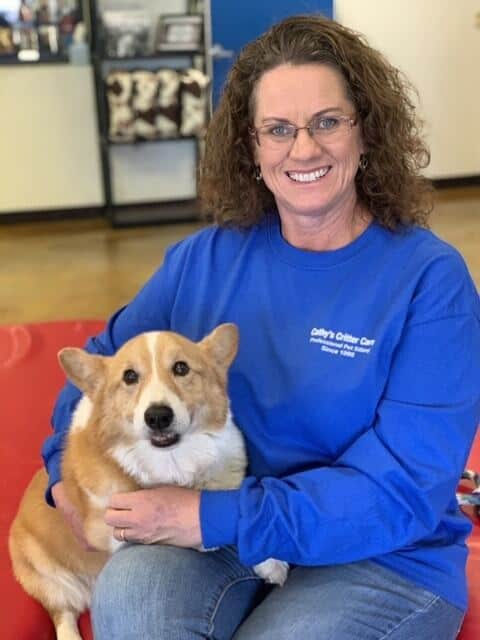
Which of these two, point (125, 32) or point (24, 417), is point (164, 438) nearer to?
point (24, 417)

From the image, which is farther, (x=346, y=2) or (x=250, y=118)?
(x=346, y=2)

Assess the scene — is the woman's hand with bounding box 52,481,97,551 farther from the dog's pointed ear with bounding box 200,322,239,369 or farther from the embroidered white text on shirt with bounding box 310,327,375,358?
the embroidered white text on shirt with bounding box 310,327,375,358

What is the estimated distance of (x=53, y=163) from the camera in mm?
5629

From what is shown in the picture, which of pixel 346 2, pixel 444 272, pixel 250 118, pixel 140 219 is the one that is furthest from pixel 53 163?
pixel 444 272

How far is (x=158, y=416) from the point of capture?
1.29 metres

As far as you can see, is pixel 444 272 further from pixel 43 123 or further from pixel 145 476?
pixel 43 123

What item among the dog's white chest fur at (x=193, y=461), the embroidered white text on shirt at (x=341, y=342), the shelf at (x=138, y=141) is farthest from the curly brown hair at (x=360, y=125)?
the shelf at (x=138, y=141)

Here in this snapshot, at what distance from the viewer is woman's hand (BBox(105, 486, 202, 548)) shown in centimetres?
129

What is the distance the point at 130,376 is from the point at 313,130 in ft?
1.81

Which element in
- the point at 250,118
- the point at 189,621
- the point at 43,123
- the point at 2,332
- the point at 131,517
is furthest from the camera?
the point at 43,123

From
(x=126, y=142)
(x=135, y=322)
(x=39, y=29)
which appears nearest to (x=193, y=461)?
(x=135, y=322)

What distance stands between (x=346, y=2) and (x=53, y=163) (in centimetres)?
248

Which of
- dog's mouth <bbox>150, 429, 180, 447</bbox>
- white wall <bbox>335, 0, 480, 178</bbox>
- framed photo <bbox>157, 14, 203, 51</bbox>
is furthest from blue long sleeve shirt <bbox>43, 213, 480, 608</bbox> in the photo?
white wall <bbox>335, 0, 480, 178</bbox>

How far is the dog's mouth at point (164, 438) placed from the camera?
1.32m
